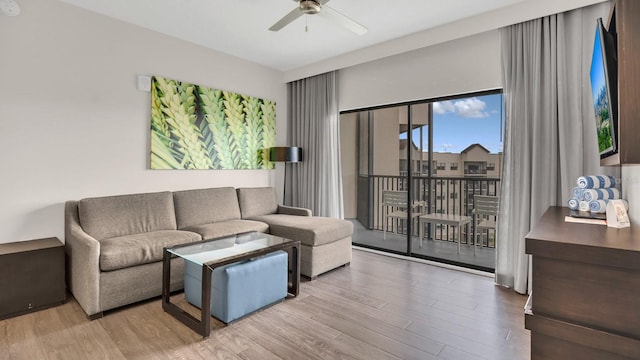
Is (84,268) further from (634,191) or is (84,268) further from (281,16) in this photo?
(634,191)

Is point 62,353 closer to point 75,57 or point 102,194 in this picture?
point 102,194

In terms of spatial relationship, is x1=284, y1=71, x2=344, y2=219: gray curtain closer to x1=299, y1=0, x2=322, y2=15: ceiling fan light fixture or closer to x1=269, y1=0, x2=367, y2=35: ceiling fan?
x1=269, y1=0, x2=367, y2=35: ceiling fan

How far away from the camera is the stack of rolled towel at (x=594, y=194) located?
1.90 metres

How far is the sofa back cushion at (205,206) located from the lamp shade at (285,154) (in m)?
0.82

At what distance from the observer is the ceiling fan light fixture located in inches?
95.3

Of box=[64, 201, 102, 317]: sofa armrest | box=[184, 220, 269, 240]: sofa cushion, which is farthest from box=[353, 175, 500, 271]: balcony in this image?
box=[64, 201, 102, 317]: sofa armrest

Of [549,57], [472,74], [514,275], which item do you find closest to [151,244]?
[514,275]

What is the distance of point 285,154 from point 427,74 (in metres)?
2.11

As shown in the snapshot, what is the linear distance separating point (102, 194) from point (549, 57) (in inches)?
174

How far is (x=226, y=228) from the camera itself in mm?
3381

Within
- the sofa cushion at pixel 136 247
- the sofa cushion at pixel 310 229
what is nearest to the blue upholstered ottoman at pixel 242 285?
the sofa cushion at pixel 136 247

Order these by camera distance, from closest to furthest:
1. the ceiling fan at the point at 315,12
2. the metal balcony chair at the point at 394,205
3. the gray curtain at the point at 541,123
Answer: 1. the ceiling fan at the point at 315,12
2. the gray curtain at the point at 541,123
3. the metal balcony chair at the point at 394,205

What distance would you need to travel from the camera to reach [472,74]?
3.40 metres

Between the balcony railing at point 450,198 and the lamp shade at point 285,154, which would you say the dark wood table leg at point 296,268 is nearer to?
the lamp shade at point 285,154
